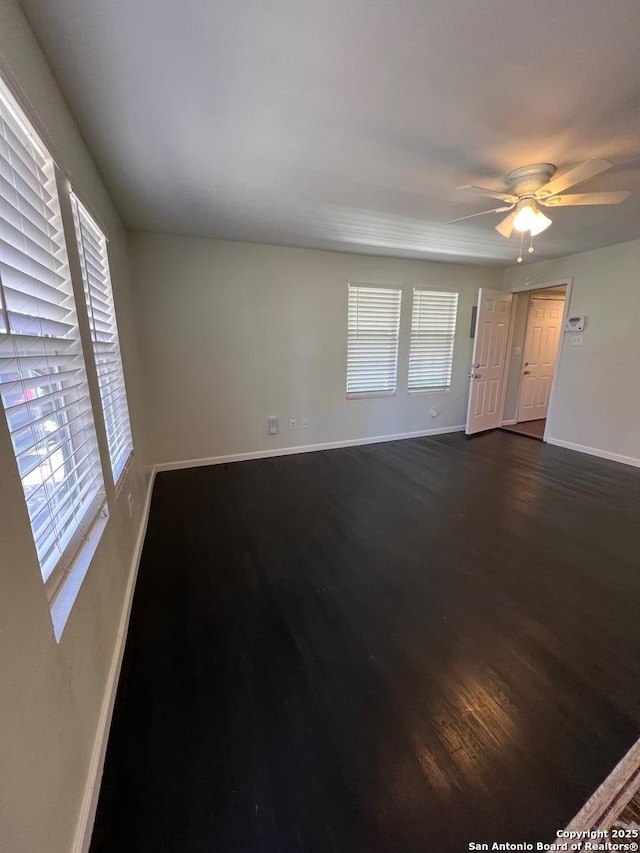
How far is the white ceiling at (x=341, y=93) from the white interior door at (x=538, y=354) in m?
3.13

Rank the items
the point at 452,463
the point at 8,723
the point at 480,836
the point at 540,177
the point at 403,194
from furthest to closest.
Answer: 1. the point at 452,463
2. the point at 403,194
3. the point at 540,177
4. the point at 480,836
5. the point at 8,723

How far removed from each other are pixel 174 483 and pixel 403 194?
10.4ft

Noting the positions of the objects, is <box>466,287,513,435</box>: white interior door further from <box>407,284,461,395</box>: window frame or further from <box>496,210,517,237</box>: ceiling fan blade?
<box>496,210,517,237</box>: ceiling fan blade

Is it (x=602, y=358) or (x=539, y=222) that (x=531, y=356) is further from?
(x=539, y=222)

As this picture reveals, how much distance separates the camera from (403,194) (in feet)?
7.92

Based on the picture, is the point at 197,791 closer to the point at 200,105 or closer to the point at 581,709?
the point at 581,709

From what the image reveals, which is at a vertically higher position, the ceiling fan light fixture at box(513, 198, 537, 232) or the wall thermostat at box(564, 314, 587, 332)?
the ceiling fan light fixture at box(513, 198, 537, 232)

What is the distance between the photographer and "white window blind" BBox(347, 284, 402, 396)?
4.28m

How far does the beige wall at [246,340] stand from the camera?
344 centimetres

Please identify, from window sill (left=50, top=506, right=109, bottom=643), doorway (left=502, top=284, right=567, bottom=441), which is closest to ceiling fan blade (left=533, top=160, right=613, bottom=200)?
window sill (left=50, top=506, right=109, bottom=643)

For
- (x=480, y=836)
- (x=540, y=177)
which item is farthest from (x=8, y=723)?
(x=540, y=177)

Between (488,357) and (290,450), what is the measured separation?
3214 millimetres

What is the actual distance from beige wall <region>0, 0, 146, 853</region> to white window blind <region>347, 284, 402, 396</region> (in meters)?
3.21

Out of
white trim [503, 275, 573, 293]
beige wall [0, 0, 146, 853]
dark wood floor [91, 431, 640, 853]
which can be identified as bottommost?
dark wood floor [91, 431, 640, 853]
